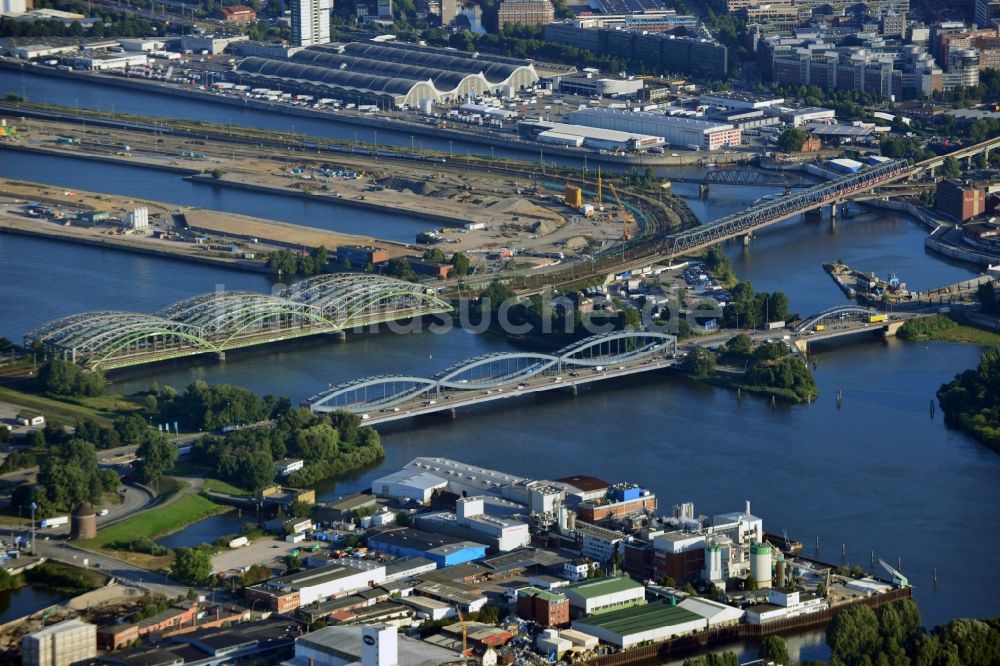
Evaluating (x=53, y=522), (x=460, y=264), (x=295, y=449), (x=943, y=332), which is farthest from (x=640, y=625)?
(x=460, y=264)

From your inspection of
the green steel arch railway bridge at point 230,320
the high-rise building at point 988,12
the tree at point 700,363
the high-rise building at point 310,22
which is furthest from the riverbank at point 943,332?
the high-rise building at point 310,22

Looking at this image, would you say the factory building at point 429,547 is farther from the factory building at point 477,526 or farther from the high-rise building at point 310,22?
the high-rise building at point 310,22

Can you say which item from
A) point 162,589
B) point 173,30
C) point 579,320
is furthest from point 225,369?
point 173,30

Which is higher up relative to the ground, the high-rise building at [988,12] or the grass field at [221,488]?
the high-rise building at [988,12]

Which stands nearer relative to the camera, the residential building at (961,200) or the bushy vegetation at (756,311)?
the bushy vegetation at (756,311)

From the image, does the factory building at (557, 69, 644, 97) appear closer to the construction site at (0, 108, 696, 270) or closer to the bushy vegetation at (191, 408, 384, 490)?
the construction site at (0, 108, 696, 270)

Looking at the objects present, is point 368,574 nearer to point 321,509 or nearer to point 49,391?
point 321,509
